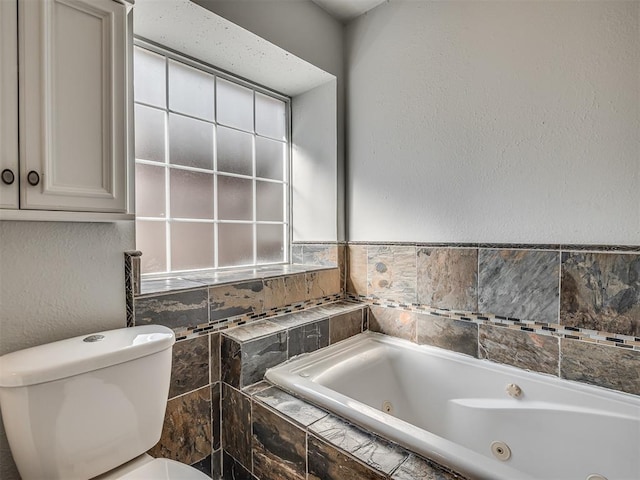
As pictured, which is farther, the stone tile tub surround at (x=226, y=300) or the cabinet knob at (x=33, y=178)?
the stone tile tub surround at (x=226, y=300)

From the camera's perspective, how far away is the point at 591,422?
1.25m

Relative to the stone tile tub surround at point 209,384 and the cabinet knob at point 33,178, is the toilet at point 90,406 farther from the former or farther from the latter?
the cabinet knob at point 33,178

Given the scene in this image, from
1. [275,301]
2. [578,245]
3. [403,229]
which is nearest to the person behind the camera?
[578,245]

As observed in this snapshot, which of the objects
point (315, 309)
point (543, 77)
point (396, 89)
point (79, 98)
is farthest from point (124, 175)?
point (543, 77)

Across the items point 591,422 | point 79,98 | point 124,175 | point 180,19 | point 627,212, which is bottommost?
point 591,422

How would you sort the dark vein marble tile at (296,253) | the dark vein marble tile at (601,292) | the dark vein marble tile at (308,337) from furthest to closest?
the dark vein marble tile at (296,253) → the dark vein marble tile at (308,337) → the dark vein marble tile at (601,292)

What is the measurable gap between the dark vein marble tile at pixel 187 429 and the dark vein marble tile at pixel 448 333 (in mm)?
1162

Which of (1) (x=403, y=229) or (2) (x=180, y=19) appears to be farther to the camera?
Result: (1) (x=403, y=229)

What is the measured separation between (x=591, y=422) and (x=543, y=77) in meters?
1.44

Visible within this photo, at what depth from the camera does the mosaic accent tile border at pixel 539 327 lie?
127cm

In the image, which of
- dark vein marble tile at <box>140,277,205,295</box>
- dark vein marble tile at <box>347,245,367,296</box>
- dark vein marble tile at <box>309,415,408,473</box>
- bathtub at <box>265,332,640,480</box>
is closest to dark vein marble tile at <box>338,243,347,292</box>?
dark vein marble tile at <box>347,245,367,296</box>

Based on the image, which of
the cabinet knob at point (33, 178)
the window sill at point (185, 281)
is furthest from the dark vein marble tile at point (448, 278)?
the cabinet knob at point (33, 178)

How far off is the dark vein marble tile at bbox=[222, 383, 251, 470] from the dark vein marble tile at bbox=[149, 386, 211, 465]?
0.07 meters

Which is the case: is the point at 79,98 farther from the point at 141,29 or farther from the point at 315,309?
the point at 315,309
